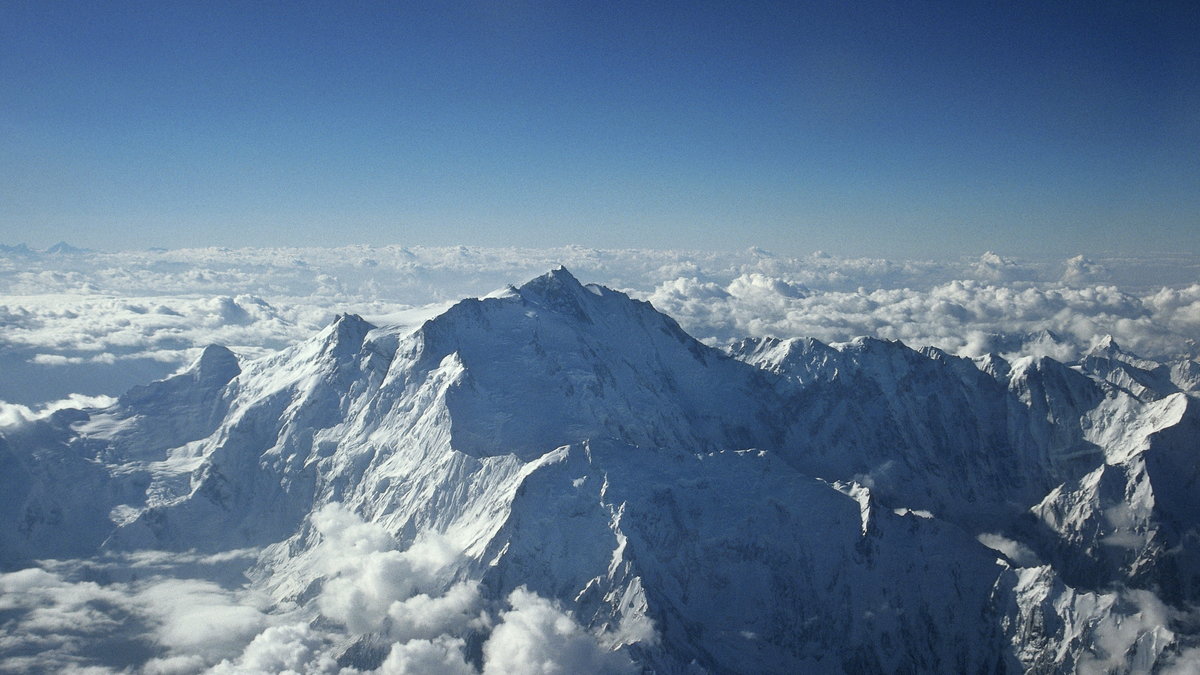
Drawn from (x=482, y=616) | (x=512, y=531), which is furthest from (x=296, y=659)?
(x=512, y=531)

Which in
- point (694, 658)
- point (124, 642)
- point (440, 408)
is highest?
point (440, 408)

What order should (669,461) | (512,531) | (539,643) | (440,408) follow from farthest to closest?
(440,408), (669,461), (512,531), (539,643)

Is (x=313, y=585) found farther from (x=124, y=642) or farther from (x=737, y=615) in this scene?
(x=737, y=615)

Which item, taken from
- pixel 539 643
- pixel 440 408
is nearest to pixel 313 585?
pixel 440 408

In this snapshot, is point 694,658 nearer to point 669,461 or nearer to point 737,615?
point 737,615

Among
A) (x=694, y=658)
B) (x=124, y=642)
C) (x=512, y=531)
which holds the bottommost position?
(x=124, y=642)

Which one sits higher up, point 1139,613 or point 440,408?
point 440,408

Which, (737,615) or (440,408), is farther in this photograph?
(440,408)

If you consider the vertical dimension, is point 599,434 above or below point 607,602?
above

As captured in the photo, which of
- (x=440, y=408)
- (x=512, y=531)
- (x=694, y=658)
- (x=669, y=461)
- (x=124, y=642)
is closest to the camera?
(x=694, y=658)
